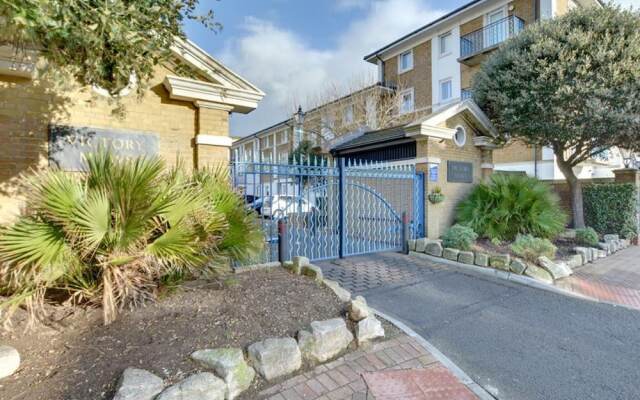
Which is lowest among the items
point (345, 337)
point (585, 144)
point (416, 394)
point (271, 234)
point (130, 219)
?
point (416, 394)

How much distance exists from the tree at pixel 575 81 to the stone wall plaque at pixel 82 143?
29.7 ft

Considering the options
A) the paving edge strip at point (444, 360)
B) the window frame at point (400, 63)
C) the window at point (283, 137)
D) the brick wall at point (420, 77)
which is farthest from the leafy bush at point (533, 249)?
the window at point (283, 137)

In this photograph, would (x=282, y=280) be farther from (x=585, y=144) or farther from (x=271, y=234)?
(x=585, y=144)

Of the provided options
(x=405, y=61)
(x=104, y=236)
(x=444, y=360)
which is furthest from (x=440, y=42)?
(x=104, y=236)

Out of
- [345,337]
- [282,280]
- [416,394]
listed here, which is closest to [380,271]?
[282,280]

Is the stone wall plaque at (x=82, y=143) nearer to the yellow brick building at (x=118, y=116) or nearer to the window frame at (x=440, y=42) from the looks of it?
the yellow brick building at (x=118, y=116)

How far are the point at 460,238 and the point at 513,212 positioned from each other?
1.97 metres

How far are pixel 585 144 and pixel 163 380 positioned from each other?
1158 centimetres

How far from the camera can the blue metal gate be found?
6.70 metres

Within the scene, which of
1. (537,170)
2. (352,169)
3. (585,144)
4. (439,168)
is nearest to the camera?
(352,169)

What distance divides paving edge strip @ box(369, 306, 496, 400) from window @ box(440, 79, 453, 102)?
67.3ft

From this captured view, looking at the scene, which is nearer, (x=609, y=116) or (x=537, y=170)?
(x=609, y=116)

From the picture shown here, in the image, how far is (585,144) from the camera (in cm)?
978

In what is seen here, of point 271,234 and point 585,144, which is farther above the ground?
point 585,144
